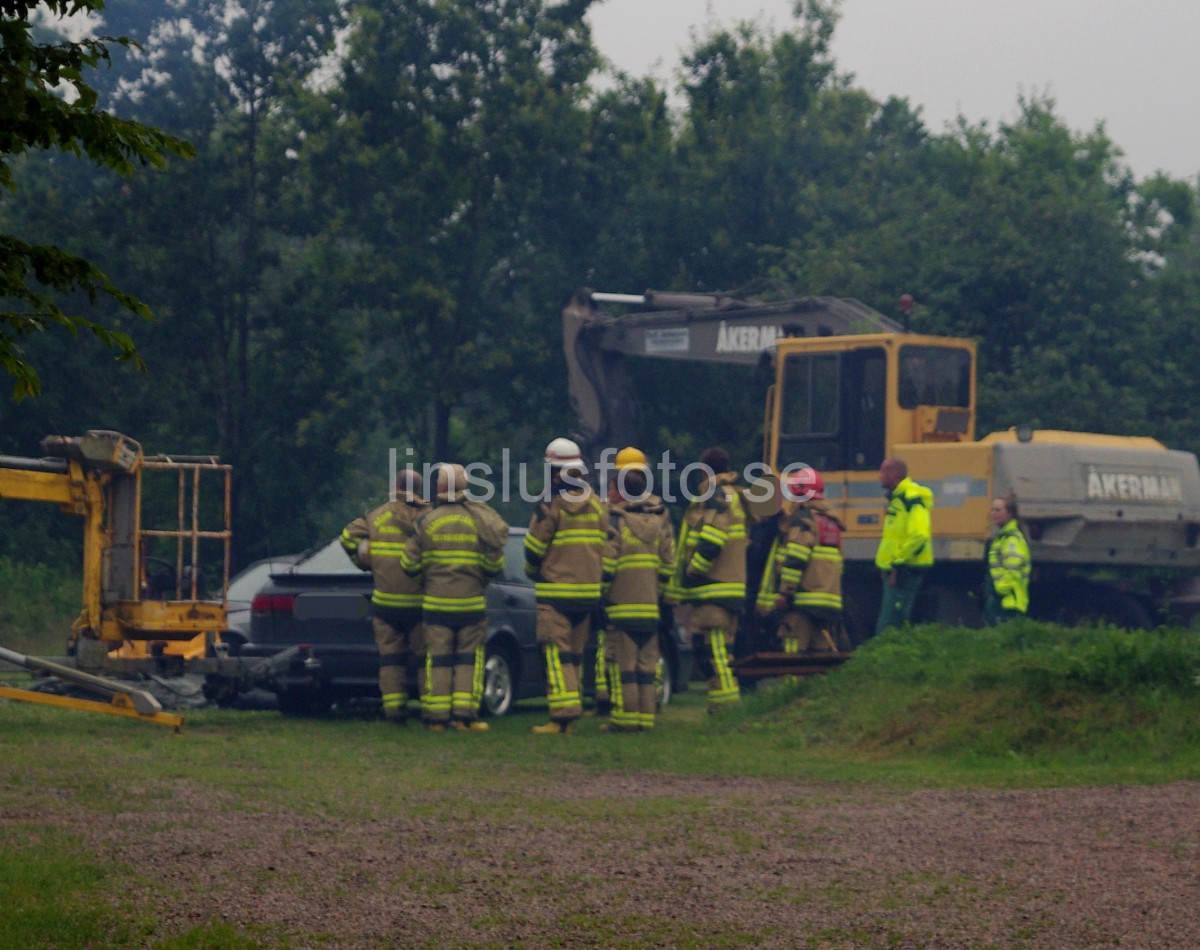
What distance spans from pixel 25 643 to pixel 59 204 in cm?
617

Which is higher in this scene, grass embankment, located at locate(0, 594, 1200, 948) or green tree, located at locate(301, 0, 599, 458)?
green tree, located at locate(301, 0, 599, 458)

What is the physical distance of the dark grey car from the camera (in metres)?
13.8

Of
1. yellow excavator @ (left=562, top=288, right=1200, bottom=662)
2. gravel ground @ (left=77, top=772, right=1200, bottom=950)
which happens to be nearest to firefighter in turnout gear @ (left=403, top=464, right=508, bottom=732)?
gravel ground @ (left=77, top=772, right=1200, bottom=950)

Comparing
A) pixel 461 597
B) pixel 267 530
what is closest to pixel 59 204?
pixel 267 530

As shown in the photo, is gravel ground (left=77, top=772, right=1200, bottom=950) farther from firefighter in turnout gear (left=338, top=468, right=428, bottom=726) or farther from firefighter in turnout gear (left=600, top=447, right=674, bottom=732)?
firefighter in turnout gear (left=338, top=468, right=428, bottom=726)

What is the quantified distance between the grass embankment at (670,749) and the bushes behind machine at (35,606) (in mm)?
8791

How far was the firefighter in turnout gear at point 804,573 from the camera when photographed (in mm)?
14719

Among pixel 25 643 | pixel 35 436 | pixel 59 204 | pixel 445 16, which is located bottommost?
pixel 25 643

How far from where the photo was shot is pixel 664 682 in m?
15.8

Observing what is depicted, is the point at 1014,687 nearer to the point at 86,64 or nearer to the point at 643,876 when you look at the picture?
the point at 643,876

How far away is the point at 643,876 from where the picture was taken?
7047 mm

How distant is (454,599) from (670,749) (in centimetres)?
199

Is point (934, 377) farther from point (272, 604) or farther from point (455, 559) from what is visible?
point (272, 604)

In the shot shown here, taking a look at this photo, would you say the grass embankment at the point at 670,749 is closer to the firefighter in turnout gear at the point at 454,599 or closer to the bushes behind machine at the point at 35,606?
the firefighter in turnout gear at the point at 454,599
